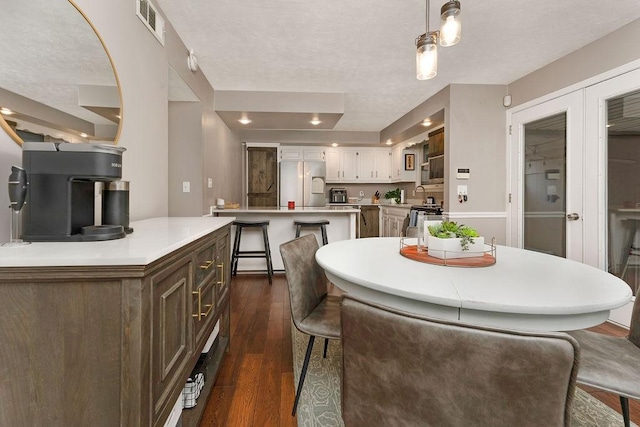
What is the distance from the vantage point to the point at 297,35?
8.34 ft

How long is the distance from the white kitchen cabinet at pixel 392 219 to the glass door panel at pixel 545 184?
208cm

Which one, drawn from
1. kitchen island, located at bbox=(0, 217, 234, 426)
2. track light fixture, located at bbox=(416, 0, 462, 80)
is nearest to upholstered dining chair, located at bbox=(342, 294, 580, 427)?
A: kitchen island, located at bbox=(0, 217, 234, 426)

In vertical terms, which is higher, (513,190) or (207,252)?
(513,190)

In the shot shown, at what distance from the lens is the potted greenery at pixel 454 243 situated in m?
1.36

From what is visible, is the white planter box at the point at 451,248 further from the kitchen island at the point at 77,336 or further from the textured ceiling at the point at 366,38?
the textured ceiling at the point at 366,38

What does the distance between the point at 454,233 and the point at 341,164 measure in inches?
212

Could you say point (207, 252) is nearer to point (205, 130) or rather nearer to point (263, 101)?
point (205, 130)

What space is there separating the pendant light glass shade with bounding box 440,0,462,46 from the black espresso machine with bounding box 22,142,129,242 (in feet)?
5.18

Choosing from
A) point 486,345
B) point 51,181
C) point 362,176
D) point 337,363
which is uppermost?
point 362,176

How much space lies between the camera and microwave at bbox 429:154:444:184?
4.67 m

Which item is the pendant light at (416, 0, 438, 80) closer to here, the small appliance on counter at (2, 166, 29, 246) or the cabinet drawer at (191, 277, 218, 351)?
the cabinet drawer at (191, 277, 218, 351)

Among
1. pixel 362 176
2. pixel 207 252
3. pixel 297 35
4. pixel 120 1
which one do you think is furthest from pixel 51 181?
pixel 362 176

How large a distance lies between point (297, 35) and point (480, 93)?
2385 mm

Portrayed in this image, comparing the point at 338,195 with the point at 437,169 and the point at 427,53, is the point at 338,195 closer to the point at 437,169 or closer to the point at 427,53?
the point at 437,169
